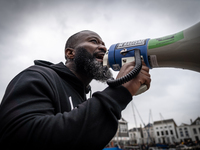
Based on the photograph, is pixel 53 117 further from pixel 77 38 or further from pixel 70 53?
pixel 77 38

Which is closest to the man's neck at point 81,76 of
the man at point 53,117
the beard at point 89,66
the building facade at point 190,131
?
the beard at point 89,66

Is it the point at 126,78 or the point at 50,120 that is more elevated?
the point at 126,78

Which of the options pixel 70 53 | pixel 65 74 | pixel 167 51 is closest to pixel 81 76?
pixel 65 74

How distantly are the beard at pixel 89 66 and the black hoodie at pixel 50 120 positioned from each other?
74 cm

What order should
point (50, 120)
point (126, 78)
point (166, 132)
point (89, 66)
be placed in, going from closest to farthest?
point (50, 120) < point (126, 78) < point (89, 66) < point (166, 132)

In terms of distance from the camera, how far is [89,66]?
65.0 inches

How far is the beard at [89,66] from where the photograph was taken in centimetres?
160

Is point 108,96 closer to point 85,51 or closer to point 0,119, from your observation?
point 0,119

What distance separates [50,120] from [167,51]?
1.12m

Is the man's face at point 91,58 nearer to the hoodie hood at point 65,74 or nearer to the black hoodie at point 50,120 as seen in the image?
the hoodie hood at point 65,74

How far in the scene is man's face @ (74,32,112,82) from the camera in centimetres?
162

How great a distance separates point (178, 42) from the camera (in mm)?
1177

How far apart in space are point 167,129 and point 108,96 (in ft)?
202

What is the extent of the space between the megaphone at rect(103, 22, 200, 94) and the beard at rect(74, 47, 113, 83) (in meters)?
0.23
